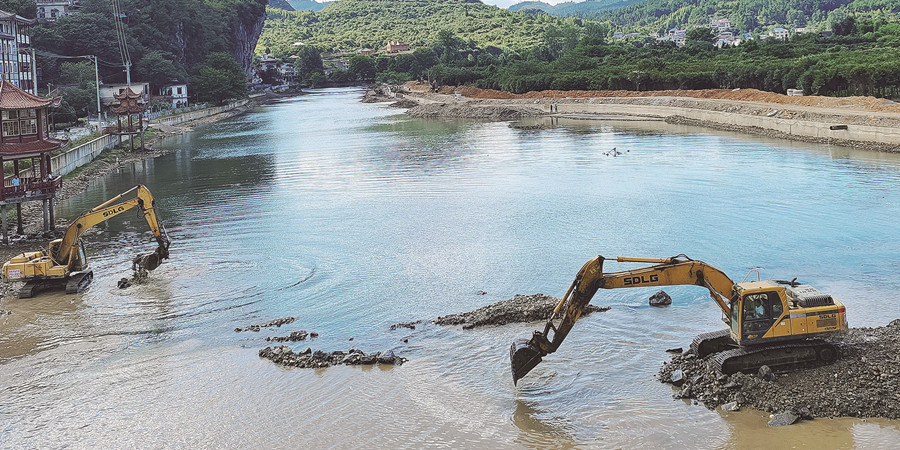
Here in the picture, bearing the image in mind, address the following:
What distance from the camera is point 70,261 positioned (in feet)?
95.1

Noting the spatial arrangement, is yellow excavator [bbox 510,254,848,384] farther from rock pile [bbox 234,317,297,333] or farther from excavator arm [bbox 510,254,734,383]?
rock pile [bbox 234,317,297,333]

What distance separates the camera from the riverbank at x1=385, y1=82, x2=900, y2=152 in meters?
59.5

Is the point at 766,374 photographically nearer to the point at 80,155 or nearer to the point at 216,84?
the point at 80,155

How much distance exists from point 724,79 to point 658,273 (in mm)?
83146

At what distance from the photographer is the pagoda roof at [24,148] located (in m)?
36.7

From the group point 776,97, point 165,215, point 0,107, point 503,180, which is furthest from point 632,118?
point 0,107

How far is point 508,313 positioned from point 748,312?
775 cm

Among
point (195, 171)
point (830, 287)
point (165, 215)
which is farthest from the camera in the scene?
point (195, 171)

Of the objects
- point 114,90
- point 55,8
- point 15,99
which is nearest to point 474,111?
point 114,90

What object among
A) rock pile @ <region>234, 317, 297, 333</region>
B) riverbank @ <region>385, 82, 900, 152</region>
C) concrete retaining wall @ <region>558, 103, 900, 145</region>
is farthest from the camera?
riverbank @ <region>385, 82, 900, 152</region>

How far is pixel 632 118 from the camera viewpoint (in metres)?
95.1

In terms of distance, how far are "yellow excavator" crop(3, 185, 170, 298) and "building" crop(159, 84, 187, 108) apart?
391ft

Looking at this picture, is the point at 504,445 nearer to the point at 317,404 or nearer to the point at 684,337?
the point at 317,404

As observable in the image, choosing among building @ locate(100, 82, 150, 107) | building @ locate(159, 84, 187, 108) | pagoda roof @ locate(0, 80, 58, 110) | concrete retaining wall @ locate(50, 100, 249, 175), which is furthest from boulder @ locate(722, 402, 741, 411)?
building @ locate(159, 84, 187, 108)
